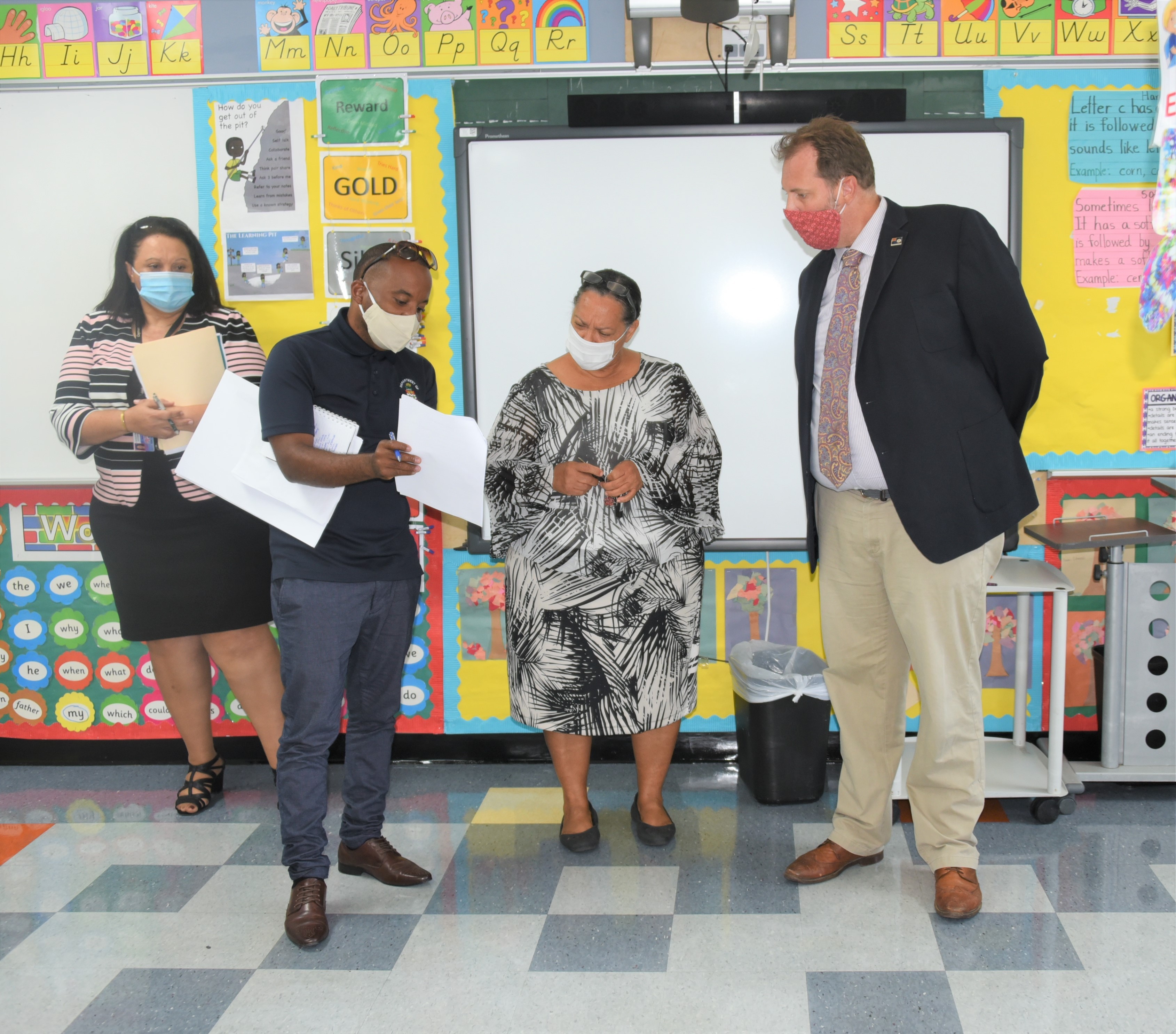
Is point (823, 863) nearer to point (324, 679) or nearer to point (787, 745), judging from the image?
point (787, 745)

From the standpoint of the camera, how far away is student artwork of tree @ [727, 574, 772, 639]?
3.09 metres

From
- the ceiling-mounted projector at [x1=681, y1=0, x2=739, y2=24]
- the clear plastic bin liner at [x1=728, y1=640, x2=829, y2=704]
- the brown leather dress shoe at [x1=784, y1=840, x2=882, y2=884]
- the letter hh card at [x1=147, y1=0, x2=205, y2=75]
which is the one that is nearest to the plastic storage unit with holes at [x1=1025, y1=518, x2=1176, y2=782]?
the clear plastic bin liner at [x1=728, y1=640, x2=829, y2=704]

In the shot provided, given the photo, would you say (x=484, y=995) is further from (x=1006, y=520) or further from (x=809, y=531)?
(x=1006, y=520)

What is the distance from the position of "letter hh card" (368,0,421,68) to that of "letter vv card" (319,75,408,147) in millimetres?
57

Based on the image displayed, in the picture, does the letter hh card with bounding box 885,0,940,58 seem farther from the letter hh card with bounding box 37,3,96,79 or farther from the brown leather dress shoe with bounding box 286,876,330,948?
the brown leather dress shoe with bounding box 286,876,330,948

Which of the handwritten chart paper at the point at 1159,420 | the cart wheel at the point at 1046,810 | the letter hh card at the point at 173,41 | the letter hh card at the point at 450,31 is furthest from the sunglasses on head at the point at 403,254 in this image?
the handwritten chart paper at the point at 1159,420

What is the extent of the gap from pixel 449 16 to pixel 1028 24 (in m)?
1.74

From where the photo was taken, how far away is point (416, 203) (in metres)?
2.97

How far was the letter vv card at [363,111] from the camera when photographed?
293 centimetres

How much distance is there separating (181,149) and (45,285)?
2.02 feet

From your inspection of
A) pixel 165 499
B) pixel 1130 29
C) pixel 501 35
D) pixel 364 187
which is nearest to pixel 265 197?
pixel 364 187

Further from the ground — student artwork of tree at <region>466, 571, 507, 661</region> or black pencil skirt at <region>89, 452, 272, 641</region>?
black pencil skirt at <region>89, 452, 272, 641</region>

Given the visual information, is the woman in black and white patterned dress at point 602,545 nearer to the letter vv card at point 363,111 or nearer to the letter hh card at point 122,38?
the letter vv card at point 363,111

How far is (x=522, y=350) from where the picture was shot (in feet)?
9.66
